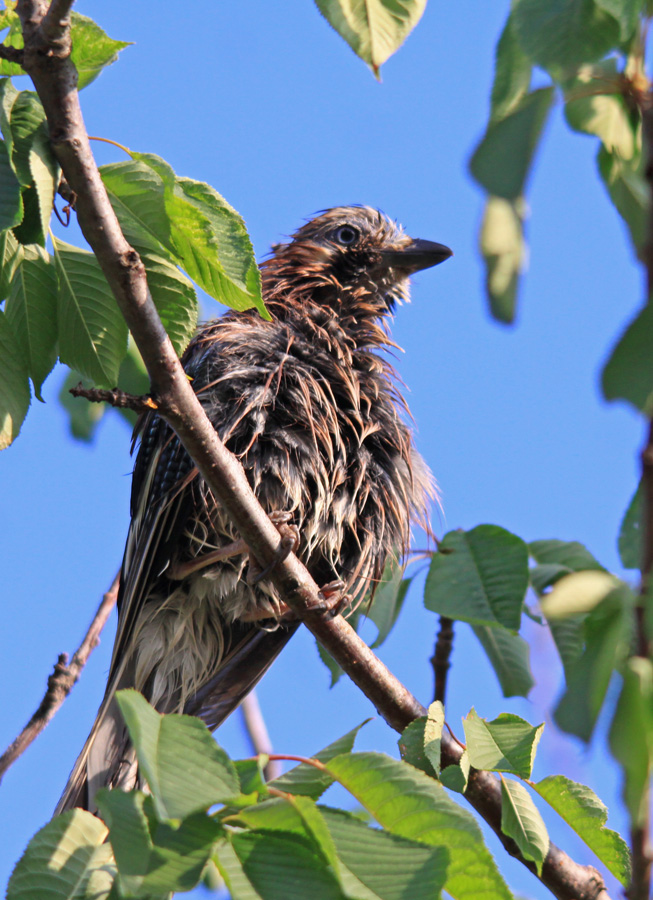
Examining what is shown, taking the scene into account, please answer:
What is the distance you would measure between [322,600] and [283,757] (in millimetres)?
829

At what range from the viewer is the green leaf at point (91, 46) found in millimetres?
1934

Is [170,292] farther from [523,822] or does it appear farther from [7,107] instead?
[523,822]

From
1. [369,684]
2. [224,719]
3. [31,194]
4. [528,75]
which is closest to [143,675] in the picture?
[224,719]

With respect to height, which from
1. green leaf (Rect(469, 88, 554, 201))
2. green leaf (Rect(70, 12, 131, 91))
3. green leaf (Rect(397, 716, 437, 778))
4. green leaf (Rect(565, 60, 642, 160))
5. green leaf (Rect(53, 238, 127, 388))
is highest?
green leaf (Rect(70, 12, 131, 91))

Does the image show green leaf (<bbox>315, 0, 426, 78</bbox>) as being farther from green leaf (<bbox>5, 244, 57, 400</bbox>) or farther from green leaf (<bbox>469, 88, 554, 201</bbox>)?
green leaf (<bbox>5, 244, 57, 400</bbox>)

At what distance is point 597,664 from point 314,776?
0.95 metres

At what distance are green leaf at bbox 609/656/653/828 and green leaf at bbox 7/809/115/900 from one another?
122 centimetres

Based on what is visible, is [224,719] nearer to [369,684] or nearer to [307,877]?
[369,684]

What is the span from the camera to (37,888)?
5.40 feet

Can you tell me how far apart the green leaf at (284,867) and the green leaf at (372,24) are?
1205mm

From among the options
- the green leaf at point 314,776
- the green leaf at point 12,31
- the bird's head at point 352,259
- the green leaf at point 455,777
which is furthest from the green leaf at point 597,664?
the bird's head at point 352,259

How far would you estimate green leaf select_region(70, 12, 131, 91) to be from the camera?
6.34 feet

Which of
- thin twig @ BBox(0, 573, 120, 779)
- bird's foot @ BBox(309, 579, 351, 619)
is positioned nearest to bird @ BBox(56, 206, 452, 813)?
bird's foot @ BBox(309, 579, 351, 619)

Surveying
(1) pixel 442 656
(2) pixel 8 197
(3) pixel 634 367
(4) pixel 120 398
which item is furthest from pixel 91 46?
(1) pixel 442 656
